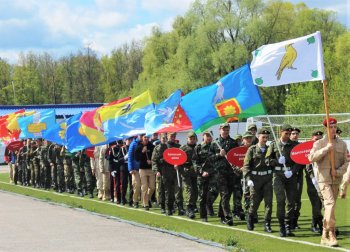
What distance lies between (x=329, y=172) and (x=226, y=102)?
3.37 m

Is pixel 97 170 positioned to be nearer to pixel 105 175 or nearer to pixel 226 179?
pixel 105 175

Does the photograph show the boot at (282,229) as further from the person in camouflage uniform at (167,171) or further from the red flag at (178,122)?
the red flag at (178,122)

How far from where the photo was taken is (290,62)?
37.4 ft

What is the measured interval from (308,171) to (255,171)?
3.23ft

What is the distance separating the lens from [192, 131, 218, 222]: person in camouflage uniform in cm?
1478

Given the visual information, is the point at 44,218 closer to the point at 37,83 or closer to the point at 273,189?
the point at 273,189

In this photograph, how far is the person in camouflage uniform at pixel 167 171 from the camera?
16688 mm

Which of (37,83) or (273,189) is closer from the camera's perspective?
(273,189)

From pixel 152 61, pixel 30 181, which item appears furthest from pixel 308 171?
pixel 152 61

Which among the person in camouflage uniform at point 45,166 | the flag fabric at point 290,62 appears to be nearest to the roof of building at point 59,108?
the person in camouflage uniform at point 45,166

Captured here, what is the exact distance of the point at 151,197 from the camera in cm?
1962

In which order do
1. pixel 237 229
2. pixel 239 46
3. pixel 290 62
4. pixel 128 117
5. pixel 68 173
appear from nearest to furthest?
pixel 290 62 < pixel 237 229 < pixel 128 117 < pixel 68 173 < pixel 239 46

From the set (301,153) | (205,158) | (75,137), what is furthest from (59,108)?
(301,153)

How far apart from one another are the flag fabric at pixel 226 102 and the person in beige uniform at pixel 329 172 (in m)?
2.56
